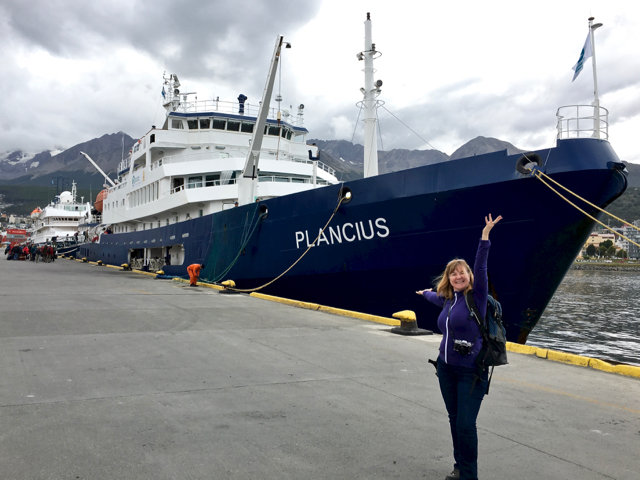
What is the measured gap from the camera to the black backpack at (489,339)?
2609 mm

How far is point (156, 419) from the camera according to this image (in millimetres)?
3551

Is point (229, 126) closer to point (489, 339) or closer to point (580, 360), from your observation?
point (580, 360)

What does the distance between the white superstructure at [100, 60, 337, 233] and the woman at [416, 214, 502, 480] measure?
13.5 meters

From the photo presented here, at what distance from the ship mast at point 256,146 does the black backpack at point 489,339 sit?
42.6 feet

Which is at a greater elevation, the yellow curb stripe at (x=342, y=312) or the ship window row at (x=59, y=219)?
the ship window row at (x=59, y=219)

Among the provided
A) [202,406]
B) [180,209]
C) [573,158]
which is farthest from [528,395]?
[180,209]

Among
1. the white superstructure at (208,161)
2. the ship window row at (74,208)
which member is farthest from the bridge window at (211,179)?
the ship window row at (74,208)

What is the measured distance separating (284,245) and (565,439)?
9.06 meters

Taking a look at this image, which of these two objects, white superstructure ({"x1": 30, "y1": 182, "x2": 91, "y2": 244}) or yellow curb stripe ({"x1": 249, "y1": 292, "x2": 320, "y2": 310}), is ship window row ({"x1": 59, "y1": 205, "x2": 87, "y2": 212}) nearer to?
white superstructure ({"x1": 30, "y1": 182, "x2": 91, "y2": 244})

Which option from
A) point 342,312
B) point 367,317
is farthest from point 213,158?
point 367,317

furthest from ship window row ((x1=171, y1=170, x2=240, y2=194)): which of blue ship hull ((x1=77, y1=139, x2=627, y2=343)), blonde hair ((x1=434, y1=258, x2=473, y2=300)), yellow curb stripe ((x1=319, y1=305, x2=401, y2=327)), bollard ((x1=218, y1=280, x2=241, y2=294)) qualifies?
blonde hair ((x1=434, y1=258, x2=473, y2=300))

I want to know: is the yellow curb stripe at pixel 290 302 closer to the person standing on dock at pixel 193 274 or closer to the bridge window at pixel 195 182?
the person standing on dock at pixel 193 274

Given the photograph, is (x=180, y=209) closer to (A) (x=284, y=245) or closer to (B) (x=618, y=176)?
(A) (x=284, y=245)

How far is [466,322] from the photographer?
2656 millimetres
